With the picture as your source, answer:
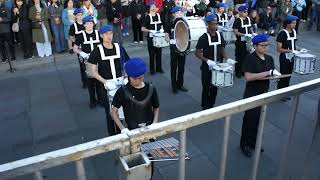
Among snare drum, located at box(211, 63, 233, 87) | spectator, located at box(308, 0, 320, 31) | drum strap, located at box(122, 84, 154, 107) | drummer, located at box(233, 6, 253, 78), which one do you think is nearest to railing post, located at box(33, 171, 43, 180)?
drum strap, located at box(122, 84, 154, 107)

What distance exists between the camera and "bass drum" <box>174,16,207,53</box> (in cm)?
757

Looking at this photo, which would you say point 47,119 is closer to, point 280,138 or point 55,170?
point 55,170

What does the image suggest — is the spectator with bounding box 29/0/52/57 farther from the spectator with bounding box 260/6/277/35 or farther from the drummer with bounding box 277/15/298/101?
the spectator with bounding box 260/6/277/35

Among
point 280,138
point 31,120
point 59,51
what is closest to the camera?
point 280,138

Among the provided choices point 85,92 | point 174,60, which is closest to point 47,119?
point 85,92

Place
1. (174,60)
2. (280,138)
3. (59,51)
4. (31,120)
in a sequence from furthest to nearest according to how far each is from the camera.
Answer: (59,51) → (174,60) → (31,120) → (280,138)

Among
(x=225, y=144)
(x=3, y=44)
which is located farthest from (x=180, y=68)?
(x=225, y=144)

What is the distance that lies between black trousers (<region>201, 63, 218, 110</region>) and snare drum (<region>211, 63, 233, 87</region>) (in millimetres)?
585

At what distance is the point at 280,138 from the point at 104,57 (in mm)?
3655

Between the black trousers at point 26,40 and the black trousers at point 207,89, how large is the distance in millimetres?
6752

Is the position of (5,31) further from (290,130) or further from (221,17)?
(290,130)

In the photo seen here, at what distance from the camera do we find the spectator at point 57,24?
1122cm

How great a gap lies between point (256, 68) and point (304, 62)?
2604mm

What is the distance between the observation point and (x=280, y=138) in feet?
21.2
